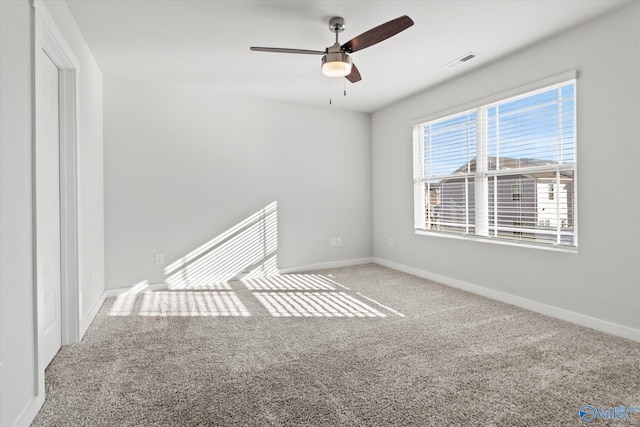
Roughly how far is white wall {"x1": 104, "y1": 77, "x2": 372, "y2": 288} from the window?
1.21 metres

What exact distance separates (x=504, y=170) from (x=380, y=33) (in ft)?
6.81

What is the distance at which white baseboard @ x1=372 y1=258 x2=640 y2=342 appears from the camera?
2.67 m

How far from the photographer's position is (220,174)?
4586 mm

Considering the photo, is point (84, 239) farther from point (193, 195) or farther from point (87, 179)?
point (193, 195)

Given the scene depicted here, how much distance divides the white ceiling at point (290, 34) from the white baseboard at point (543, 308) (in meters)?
2.41

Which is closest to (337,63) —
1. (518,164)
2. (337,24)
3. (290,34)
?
(337,24)

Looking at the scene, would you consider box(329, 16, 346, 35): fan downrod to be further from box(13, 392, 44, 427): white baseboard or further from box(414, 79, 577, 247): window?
box(13, 392, 44, 427): white baseboard

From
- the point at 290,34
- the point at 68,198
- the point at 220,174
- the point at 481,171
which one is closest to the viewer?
the point at 68,198

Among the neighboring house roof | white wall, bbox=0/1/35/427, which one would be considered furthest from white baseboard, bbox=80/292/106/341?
the neighboring house roof

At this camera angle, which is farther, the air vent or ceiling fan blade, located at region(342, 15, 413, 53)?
the air vent

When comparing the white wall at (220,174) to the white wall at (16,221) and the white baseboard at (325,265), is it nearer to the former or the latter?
the white baseboard at (325,265)

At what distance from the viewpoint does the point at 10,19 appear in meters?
1.60

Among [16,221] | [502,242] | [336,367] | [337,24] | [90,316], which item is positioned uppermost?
[337,24]

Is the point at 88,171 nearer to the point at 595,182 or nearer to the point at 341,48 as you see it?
the point at 341,48
